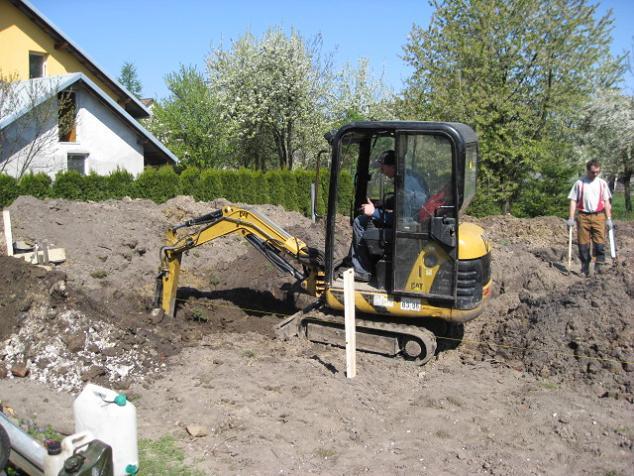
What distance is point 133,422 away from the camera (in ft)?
14.5

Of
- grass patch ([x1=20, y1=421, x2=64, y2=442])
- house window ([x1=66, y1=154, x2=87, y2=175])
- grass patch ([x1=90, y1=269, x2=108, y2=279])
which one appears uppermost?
house window ([x1=66, y1=154, x2=87, y2=175])

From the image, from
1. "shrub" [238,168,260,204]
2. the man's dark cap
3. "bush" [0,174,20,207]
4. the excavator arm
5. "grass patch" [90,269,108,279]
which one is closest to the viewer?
the man's dark cap

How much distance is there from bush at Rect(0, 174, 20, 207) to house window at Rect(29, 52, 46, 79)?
11.9m

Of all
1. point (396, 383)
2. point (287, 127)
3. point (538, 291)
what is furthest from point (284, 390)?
point (287, 127)

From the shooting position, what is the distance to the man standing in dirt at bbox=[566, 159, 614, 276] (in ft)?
35.2

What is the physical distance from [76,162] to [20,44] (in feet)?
21.5

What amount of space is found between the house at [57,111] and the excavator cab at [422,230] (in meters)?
14.7

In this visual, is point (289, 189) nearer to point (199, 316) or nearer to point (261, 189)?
point (261, 189)

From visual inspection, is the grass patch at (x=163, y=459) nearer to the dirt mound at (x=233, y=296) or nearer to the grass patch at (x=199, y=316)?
the dirt mound at (x=233, y=296)

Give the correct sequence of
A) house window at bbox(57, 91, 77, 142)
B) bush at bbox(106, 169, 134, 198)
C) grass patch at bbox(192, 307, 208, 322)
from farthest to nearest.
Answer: house window at bbox(57, 91, 77, 142), bush at bbox(106, 169, 134, 198), grass patch at bbox(192, 307, 208, 322)

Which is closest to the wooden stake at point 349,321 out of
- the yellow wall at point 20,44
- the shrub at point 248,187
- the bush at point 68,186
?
the bush at point 68,186

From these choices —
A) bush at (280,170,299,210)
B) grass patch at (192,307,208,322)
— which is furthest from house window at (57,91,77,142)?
grass patch at (192,307,208,322)

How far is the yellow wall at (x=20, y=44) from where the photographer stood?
2478 centimetres

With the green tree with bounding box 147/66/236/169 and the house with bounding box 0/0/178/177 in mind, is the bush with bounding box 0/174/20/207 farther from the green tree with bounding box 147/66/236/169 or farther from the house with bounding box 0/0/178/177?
the green tree with bounding box 147/66/236/169
